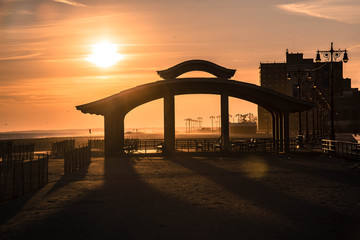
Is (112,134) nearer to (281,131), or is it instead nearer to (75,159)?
(75,159)

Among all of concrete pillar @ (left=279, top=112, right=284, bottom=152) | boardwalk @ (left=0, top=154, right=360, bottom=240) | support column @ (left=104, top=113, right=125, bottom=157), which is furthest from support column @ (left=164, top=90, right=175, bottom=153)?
boardwalk @ (left=0, top=154, right=360, bottom=240)

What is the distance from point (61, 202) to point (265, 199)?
6177 mm

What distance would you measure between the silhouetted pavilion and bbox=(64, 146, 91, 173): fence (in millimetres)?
4652

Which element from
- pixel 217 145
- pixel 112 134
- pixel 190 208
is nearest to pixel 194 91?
pixel 217 145

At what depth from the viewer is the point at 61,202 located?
1275 cm

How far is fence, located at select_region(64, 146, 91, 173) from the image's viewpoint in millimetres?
22031

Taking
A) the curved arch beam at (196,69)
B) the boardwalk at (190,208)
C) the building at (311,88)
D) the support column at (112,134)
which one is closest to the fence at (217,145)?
the support column at (112,134)

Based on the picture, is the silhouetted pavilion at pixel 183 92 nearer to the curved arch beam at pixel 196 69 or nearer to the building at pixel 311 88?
the curved arch beam at pixel 196 69

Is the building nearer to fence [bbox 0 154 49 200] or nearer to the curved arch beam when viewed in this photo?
the curved arch beam

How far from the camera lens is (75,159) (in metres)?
23.5

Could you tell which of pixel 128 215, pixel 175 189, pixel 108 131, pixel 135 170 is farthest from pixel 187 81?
pixel 128 215

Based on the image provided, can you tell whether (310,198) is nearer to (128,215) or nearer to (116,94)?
(128,215)

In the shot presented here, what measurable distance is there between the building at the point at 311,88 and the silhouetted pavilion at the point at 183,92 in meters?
87.1

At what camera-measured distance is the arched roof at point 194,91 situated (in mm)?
30188
